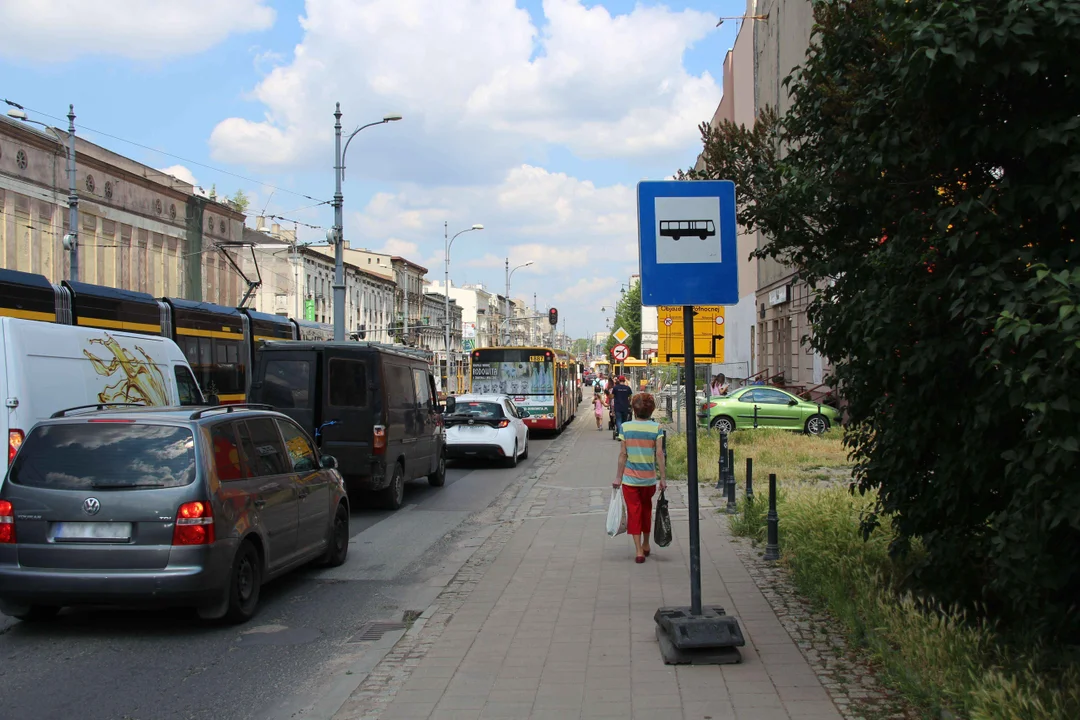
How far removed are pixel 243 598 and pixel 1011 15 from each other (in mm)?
6397

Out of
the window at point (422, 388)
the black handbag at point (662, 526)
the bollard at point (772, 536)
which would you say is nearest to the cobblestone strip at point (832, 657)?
the bollard at point (772, 536)

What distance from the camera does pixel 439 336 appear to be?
112 metres

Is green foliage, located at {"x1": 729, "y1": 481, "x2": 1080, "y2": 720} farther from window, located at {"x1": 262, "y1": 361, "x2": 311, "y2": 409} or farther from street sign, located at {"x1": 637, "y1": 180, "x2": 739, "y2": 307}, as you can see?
window, located at {"x1": 262, "y1": 361, "x2": 311, "y2": 409}

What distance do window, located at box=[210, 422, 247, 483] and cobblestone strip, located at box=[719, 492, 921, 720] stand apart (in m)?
4.20

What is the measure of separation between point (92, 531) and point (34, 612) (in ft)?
3.49

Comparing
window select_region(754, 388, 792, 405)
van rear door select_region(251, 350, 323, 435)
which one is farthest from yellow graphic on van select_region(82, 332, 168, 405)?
window select_region(754, 388, 792, 405)

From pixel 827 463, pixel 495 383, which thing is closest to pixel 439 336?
pixel 495 383

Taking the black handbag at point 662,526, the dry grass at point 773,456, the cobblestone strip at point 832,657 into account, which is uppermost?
the black handbag at point 662,526

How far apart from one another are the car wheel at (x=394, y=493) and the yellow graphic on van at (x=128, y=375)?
3295mm

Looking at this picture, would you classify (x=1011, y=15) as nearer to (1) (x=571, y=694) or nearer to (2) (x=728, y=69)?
(1) (x=571, y=694)

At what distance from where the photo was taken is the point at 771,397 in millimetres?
27953

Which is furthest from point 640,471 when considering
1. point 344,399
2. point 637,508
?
point 344,399

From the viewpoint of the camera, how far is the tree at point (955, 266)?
4270 millimetres

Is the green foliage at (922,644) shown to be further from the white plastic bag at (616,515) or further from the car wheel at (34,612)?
the car wheel at (34,612)
